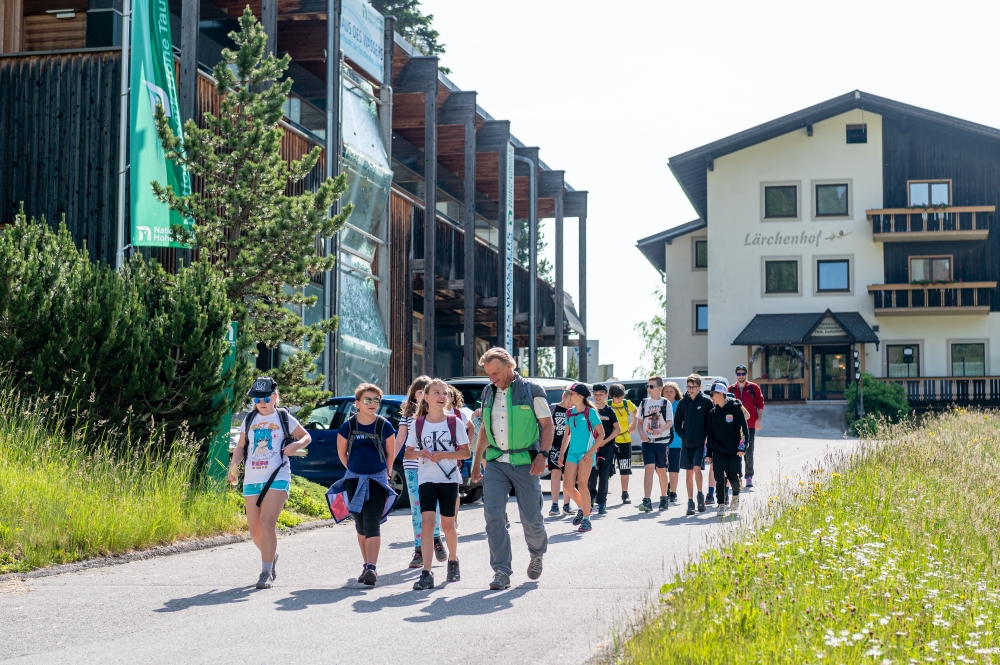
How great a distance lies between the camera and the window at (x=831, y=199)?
49875mm

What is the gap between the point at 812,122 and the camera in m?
49.7

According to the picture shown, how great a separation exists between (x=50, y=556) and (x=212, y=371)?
396cm

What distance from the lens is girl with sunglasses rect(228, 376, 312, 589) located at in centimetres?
1010

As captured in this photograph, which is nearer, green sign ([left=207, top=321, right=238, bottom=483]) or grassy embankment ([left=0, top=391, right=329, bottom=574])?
grassy embankment ([left=0, top=391, right=329, bottom=574])

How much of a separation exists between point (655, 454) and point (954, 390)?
34.6 m

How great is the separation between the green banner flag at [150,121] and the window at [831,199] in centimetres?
3529

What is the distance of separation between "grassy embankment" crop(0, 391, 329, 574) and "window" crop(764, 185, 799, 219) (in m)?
39.0

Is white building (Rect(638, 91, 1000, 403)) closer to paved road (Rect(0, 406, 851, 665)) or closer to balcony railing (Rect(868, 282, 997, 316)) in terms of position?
balcony railing (Rect(868, 282, 997, 316))

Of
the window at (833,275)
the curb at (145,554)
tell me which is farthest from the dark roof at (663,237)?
the curb at (145,554)

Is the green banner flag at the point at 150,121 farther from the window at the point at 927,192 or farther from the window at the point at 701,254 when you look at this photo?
the window at the point at 927,192

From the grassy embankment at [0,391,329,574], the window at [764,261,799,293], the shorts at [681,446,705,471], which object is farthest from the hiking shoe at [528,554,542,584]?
the window at [764,261,799,293]

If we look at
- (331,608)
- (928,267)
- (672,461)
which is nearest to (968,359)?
(928,267)

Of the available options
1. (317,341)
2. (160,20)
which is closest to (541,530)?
(317,341)

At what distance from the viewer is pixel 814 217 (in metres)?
49.8
